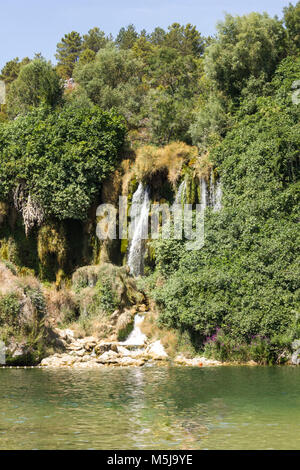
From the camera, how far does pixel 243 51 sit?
122ft

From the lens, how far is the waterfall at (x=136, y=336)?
28366 millimetres

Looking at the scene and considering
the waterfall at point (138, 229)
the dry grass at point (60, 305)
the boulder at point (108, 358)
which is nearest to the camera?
the boulder at point (108, 358)

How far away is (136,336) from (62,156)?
13.4m

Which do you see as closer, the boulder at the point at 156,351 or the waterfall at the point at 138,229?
the boulder at the point at 156,351

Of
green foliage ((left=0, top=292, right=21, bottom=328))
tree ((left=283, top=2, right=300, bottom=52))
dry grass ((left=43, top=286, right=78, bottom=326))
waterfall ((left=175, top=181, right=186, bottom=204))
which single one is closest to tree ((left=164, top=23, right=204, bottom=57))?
tree ((left=283, top=2, right=300, bottom=52))

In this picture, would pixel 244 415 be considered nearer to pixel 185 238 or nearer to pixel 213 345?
pixel 213 345

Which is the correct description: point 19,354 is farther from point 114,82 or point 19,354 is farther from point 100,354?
point 114,82

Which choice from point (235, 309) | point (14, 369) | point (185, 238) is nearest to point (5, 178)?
point (185, 238)

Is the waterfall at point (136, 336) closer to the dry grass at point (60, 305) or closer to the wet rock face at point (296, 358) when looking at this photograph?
the dry grass at point (60, 305)

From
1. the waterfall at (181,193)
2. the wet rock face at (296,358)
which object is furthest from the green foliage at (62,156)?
the wet rock face at (296,358)

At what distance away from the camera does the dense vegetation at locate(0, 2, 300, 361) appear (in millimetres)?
26250

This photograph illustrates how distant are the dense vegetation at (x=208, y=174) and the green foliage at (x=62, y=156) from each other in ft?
0.25

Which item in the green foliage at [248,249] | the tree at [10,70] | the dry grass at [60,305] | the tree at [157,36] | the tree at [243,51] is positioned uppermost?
the tree at [157,36]

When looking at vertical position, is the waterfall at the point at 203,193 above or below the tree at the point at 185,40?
below
